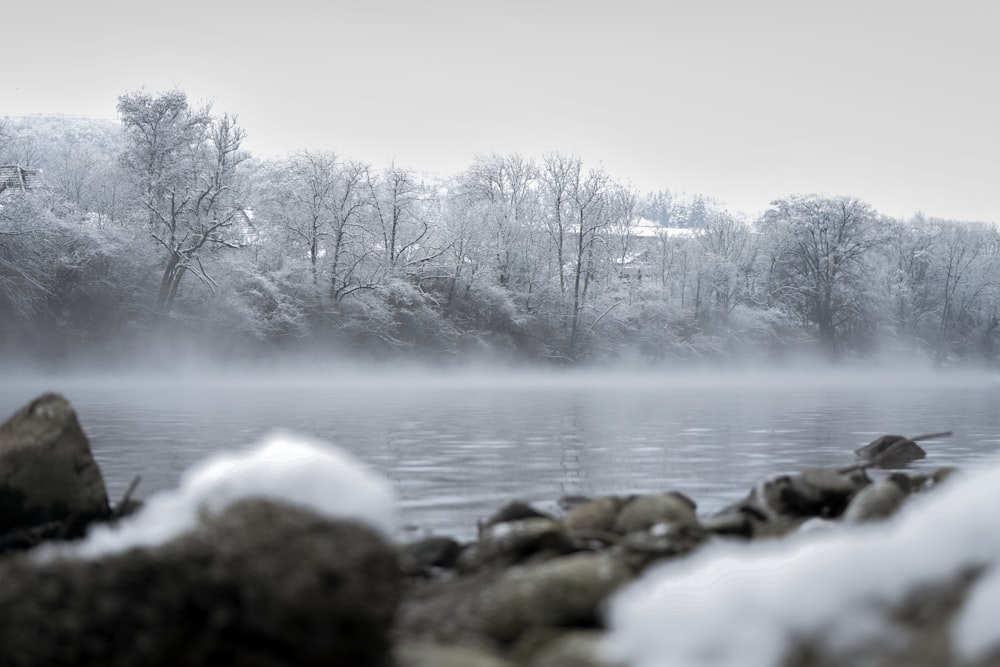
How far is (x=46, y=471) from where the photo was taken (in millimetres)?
7902

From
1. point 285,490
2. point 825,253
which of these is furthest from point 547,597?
point 825,253

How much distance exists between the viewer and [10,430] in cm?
814

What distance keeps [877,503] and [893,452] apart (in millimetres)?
8144

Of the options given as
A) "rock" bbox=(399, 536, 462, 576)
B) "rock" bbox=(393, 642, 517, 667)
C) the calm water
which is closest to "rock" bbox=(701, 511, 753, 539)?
"rock" bbox=(399, 536, 462, 576)

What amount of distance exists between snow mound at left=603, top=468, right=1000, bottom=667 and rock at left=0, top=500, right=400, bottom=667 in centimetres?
113

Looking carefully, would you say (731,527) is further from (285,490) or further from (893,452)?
(893,452)

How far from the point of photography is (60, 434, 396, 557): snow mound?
15.6 ft

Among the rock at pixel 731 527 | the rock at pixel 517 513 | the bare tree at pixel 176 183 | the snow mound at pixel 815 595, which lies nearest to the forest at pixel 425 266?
the bare tree at pixel 176 183

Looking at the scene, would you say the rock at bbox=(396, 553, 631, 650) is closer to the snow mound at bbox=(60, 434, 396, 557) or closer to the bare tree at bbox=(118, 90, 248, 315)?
the snow mound at bbox=(60, 434, 396, 557)

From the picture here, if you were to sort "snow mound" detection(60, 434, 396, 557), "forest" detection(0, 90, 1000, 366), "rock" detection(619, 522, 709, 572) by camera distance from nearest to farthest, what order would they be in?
"snow mound" detection(60, 434, 396, 557) < "rock" detection(619, 522, 709, 572) < "forest" detection(0, 90, 1000, 366)

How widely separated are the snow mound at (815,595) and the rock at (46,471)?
4877mm

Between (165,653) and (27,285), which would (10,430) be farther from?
(27,285)

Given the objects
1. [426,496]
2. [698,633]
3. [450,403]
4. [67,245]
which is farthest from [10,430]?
[67,245]

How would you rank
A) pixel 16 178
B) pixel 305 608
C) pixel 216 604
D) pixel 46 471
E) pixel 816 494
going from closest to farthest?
pixel 305 608
pixel 216 604
pixel 46 471
pixel 816 494
pixel 16 178
